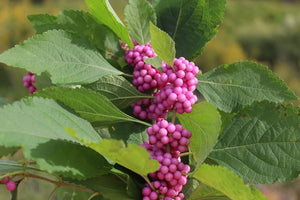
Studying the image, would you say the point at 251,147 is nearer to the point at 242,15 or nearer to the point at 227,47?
the point at 227,47

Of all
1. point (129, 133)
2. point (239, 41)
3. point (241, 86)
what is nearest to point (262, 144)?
point (241, 86)

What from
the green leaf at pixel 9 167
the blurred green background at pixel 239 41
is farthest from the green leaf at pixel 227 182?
the blurred green background at pixel 239 41

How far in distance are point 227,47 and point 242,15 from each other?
14.5 ft

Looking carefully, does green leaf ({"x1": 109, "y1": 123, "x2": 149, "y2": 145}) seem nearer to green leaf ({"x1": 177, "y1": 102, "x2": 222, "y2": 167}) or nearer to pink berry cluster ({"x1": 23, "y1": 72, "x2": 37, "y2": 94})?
green leaf ({"x1": 177, "y1": 102, "x2": 222, "y2": 167})

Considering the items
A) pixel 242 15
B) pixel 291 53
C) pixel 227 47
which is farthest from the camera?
pixel 242 15

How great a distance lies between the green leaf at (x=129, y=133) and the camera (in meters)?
0.61

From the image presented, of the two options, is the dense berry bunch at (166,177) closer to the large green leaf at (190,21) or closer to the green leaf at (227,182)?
the green leaf at (227,182)

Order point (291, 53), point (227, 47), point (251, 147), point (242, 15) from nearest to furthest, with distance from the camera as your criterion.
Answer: point (251, 147), point (227, 47), point (291, 53), point (242, 15)

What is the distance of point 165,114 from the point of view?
0.60 m

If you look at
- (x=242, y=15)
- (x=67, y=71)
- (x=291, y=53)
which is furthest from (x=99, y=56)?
(x=242, y=15)

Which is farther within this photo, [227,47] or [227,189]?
[227,47]

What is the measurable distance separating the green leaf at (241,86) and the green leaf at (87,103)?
0.14 metres

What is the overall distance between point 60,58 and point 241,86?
26 cm

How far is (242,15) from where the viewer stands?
449 inches
